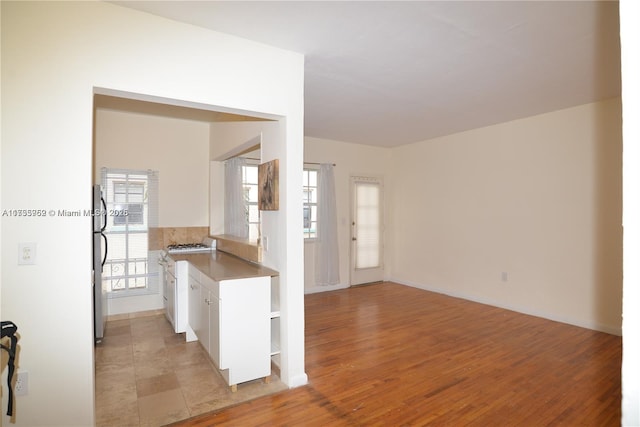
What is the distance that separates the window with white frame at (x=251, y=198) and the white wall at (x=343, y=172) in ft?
4.40

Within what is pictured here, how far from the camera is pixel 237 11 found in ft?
7.49

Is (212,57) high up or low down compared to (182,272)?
up

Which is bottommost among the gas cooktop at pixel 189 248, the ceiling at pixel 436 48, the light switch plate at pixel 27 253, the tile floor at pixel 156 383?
the tile floor at pixel 156 383

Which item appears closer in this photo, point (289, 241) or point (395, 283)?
point (289, 241)

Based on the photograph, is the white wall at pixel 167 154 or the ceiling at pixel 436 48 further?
the white wall at pixel 167 154

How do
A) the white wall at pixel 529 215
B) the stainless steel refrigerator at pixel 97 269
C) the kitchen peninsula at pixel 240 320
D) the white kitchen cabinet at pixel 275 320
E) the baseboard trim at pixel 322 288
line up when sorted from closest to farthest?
the kitchen peninsula at pixel 240 320, the white kitchen cabinet at pixel 275 320, the stainless steel refrigerator at pixel 97 269, the white wall at pixel 529 215, the baseboard trim at pixel 322 288

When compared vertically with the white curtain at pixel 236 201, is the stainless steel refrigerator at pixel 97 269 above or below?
below

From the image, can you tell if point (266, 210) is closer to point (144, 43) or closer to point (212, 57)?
point (212, 57)

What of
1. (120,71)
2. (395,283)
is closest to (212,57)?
(120,71)

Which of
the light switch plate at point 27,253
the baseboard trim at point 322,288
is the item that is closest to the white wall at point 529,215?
the baseboard trim at point 322,288

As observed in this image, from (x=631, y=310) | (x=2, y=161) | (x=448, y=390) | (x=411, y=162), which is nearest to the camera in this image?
(x=631, y=310)

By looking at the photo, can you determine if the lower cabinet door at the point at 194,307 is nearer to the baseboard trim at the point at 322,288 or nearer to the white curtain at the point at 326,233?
the baseboard trim at the point at 322,288

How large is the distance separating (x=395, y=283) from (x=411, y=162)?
2412 millimetres

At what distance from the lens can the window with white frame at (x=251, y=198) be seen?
188 inches
